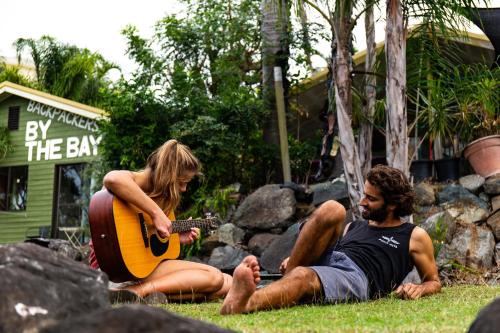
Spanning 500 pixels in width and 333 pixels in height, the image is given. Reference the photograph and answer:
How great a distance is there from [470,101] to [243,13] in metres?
5.58

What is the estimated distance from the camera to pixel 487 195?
342 inches

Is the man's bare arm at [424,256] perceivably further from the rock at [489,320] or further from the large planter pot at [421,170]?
the large planter pot at [421,170]

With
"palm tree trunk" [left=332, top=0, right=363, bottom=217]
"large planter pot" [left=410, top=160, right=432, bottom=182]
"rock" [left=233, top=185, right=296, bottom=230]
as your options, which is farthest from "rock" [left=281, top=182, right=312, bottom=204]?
"palm tree trunk" [left=332, top=0, right=363, bottom=217]

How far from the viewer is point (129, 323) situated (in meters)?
1.46

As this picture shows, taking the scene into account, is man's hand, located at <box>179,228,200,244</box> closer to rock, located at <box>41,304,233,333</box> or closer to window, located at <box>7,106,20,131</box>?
rock, located at <box>41,304,233,333</box>

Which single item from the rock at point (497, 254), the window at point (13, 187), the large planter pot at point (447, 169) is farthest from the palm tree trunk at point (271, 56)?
the window at point (13, 187)

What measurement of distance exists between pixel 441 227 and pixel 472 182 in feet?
5.65

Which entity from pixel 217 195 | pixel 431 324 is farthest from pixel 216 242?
pixel 431 324

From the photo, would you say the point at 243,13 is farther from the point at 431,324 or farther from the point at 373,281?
the point at 431,324

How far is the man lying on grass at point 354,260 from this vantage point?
12.3ft

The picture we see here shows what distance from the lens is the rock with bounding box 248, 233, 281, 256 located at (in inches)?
352

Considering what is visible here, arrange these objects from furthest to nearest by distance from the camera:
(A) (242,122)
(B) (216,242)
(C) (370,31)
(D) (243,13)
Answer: (D) (243,13) → (A) (242,122) → (B) (216,242) → (C) (370,31)

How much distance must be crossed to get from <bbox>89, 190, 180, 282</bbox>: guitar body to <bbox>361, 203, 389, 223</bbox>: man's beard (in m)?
1.62

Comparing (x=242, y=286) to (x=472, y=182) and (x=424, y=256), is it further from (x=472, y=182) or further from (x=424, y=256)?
(x=472, y=182)
